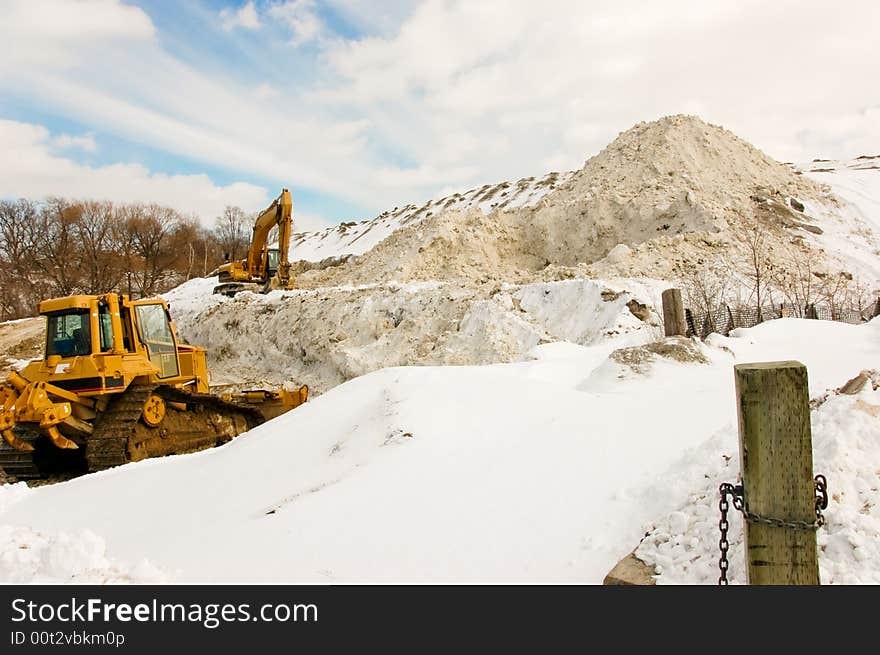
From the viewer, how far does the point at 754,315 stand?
37.8 ft

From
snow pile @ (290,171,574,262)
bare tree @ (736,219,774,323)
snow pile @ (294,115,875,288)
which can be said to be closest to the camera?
bare tree @ (736,219,774,323)

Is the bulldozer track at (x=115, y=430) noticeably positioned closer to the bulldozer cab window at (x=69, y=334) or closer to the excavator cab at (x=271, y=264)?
the bulldozer cab window at (x=69, y=334)

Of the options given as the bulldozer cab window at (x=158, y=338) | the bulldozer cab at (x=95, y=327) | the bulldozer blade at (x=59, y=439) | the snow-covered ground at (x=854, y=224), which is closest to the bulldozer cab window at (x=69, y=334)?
the bulldozer cab at (x=95, y=327)

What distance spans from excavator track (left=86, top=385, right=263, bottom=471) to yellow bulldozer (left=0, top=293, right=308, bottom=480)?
0.01 m

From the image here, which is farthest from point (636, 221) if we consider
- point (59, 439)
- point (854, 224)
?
point (59, 439)

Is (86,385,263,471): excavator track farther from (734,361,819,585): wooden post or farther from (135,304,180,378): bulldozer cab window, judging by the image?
(734,361,819,585): wooden post

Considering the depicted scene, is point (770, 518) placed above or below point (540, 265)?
below

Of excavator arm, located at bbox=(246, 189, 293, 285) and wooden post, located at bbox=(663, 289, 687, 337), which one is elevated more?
excavator arm, located at bbox=(246, 189, 293, 285)

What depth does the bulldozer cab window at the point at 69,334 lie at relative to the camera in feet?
25.7

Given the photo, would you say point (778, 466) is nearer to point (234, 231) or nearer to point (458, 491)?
point (458, 491)

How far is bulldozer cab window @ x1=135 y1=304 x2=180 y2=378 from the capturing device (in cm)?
859

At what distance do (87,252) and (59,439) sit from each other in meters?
36.0

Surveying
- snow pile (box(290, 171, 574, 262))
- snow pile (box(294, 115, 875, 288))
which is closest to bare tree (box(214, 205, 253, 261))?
snow pile (box(290, 171, 574, 262))

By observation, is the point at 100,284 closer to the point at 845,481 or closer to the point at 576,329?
the point at 576,329
